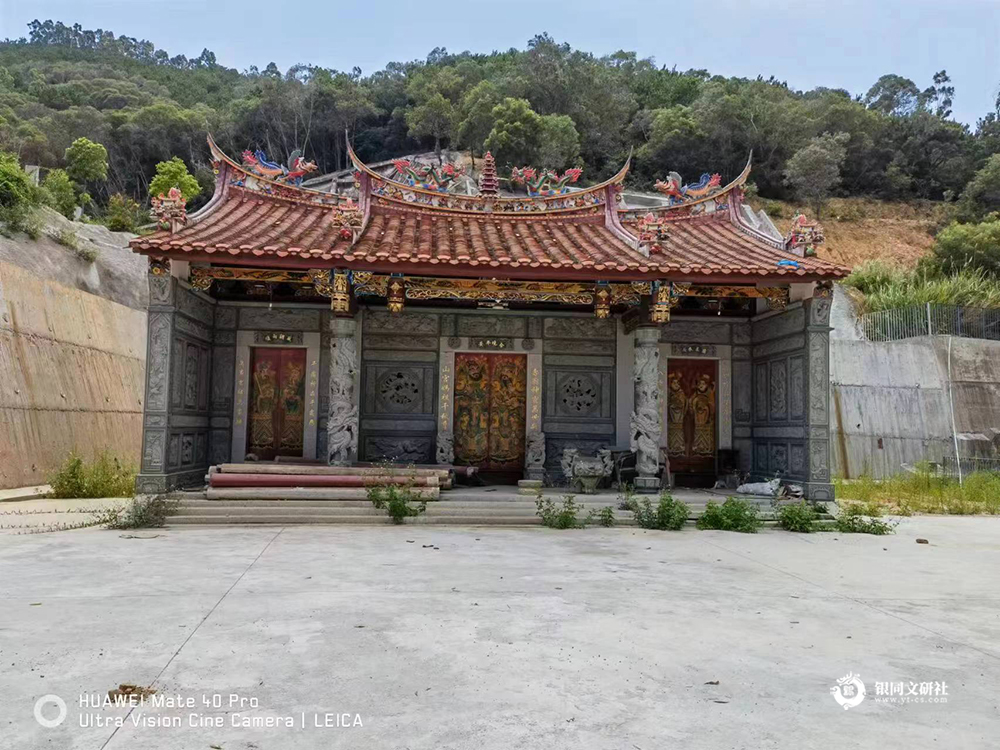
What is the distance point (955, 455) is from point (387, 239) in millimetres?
12727

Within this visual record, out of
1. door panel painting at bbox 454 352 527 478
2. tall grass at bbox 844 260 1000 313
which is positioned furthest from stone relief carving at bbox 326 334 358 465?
tall grass at bbox 844 260 1000 313

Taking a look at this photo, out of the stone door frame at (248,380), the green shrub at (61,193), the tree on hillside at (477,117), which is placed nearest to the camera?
the stone door frame at (248,380)

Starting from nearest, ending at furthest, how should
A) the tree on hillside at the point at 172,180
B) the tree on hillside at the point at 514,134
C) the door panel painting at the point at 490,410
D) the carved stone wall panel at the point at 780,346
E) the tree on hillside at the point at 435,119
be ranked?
the carved stone wall panel at the point at 780,346
the door panel painting at the point at 490,410
the tree on hillside at the point at 172,180
the tree on hillside at the point at 514,134
the tree on hillside at the point at 435,119

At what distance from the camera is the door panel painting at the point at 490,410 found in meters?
11.9

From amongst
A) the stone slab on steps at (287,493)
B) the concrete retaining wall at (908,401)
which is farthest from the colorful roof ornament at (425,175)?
the concrete retaining wall at (908,401)

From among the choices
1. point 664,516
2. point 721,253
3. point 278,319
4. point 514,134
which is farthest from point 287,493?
point 514,134

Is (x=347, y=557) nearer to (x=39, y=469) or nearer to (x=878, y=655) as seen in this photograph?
(x=878, y=655)

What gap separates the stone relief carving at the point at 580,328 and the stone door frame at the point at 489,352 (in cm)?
33

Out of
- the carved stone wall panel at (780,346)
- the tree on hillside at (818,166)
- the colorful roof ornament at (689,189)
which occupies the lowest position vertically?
the carved stone wall panel at (780,346)

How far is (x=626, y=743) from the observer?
8.65 ft

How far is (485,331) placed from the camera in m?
11.9

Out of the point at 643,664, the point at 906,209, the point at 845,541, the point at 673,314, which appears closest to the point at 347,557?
the point at 643,664

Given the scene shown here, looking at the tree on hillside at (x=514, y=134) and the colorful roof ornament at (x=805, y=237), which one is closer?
the colorful roof ornament at (x=805, y=237)

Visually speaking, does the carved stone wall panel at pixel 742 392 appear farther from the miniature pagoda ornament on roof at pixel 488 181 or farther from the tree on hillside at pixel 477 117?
the tree on hillside at pixel 477 117
